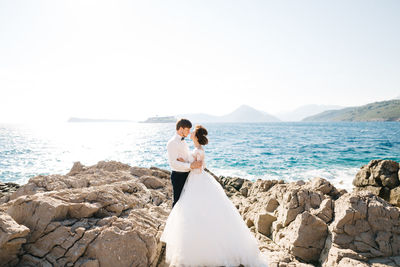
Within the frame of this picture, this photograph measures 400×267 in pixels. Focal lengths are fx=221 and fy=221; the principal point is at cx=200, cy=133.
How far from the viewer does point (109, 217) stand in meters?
4.91

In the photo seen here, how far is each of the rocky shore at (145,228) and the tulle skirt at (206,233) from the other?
1.67ft

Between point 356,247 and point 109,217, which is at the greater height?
point 109,217

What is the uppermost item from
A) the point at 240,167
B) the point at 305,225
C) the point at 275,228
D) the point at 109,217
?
the point at 109,217

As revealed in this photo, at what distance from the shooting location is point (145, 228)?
16.7 feet

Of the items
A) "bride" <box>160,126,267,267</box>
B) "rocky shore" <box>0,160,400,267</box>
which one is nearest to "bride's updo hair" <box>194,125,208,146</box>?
"bride" <box>160,126,267,267</box>

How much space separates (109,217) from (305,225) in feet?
15.7

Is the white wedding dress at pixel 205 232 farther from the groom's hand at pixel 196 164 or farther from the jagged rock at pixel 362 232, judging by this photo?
the jagged rock at pixel 362 232

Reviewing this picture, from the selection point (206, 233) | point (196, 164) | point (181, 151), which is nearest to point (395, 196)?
point (206, 233)

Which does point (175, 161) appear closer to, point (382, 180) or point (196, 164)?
point (196, 164)

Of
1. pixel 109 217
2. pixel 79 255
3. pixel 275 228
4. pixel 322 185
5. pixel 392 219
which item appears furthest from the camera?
pixel 322 185

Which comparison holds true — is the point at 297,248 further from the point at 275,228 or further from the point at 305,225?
the point at 275,228

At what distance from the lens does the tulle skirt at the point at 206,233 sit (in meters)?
4.51

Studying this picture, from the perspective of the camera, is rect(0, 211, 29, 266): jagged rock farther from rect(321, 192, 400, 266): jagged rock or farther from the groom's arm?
rect(321, 192, 400, 266): jagged rock

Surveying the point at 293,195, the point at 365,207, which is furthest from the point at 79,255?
the point at 365,207
